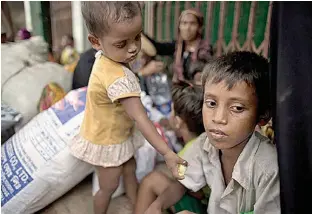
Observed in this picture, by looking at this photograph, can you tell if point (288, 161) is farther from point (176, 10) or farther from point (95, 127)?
point (176, 10)

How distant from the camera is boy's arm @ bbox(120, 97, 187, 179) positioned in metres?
1.06

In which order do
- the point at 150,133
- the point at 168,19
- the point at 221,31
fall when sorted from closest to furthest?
the point at 150,133 < the point at 221,31 < the point at 168,19

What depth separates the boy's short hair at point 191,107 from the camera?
162 cm

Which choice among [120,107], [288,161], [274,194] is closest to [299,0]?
[288,161]

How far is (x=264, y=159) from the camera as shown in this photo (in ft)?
3.38

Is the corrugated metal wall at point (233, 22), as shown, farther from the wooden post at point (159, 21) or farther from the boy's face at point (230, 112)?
the boy's face at point (230, 112)

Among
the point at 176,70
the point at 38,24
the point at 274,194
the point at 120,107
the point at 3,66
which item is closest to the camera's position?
the point at 274,194

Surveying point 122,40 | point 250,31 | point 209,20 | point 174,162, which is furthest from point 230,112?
point 209,20

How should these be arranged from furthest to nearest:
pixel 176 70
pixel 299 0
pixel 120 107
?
pixel 176 70 → pixel 120 107 → pixel 299 0

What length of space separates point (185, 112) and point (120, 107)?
46 centimetres

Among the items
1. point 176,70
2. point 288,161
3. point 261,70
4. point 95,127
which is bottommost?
point 176,70

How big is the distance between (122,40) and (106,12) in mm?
99

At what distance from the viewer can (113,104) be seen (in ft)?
4.16

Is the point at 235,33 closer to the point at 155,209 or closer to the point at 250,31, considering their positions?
the point at 250,31
